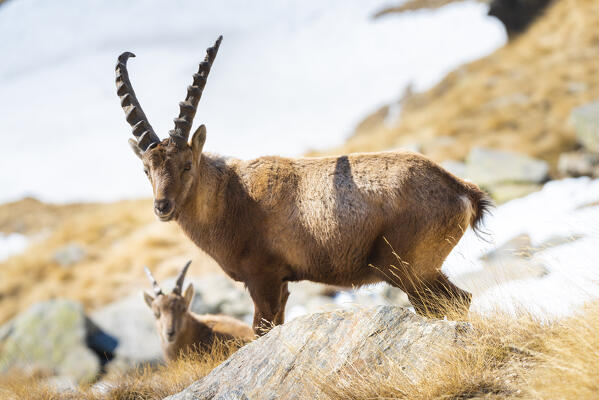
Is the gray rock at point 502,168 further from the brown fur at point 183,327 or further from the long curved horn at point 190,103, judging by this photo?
the long curved horn at point 190,103

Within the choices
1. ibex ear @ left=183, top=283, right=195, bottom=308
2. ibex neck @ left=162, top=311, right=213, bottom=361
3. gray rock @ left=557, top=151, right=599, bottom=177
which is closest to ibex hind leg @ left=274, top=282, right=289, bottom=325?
ibex neck @ left=162, top=311, right=213, bottom=361

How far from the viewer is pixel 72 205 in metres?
39.2

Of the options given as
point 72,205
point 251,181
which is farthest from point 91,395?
point 72,205

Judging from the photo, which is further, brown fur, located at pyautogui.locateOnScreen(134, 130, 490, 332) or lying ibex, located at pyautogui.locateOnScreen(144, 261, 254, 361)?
lying ibex, located at pyautogui.locateOnScreen(144, 261, 254, 361)

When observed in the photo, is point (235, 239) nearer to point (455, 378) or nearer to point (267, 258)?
point (267, 258)

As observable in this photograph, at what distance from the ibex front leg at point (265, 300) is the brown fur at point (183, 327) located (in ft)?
10.2

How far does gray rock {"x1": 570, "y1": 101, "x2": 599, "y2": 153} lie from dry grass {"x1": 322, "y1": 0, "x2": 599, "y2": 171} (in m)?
1.13

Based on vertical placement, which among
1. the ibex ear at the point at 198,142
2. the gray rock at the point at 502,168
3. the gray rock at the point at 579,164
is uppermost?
the ibex ear at the point at 198,142

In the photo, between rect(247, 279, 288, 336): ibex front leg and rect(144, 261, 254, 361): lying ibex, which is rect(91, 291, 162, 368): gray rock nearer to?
rect(144, 261, 254, 361): lying ibex

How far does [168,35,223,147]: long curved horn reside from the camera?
6684 mm

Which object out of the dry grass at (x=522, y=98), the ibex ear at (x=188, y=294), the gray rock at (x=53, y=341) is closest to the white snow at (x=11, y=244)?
the gray rock at (x=53, y=341)

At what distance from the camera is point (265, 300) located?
640cm

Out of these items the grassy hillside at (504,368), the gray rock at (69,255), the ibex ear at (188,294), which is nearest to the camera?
the grassy hillside at (504,368)

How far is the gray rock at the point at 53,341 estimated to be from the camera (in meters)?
15.2
